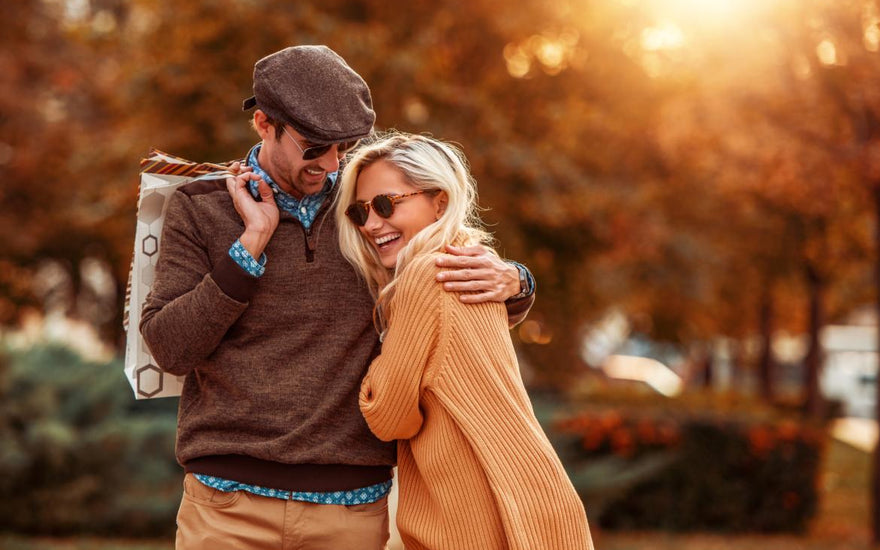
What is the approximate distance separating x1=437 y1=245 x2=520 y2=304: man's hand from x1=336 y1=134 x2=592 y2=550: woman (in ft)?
0.09

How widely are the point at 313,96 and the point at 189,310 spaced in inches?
24.5

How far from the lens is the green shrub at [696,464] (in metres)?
10.2

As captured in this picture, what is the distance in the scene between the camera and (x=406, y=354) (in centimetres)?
246

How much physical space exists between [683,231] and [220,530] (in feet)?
41.7

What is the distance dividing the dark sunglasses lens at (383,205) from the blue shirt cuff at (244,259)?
0.36 m

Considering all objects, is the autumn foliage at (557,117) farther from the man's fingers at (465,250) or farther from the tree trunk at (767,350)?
the man's fingers at (465,250)

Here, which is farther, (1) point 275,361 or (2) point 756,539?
(2) point 756,539

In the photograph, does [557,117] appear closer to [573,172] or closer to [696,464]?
[573,172]

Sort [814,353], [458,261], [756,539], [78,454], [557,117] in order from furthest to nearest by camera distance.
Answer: [814,353] → [557,117] → [756,539] → [78,454] → [458,261]

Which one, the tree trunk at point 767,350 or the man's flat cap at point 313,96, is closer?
the man's flat cap at point 313,96

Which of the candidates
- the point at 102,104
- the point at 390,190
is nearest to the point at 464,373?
the point at 390,190

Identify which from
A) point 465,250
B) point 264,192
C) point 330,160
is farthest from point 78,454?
point 465,250

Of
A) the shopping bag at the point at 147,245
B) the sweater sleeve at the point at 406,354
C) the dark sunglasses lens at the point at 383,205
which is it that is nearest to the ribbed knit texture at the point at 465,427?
the sweater sleeve at the point at 406,354

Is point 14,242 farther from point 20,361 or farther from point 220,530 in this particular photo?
point 220,530
